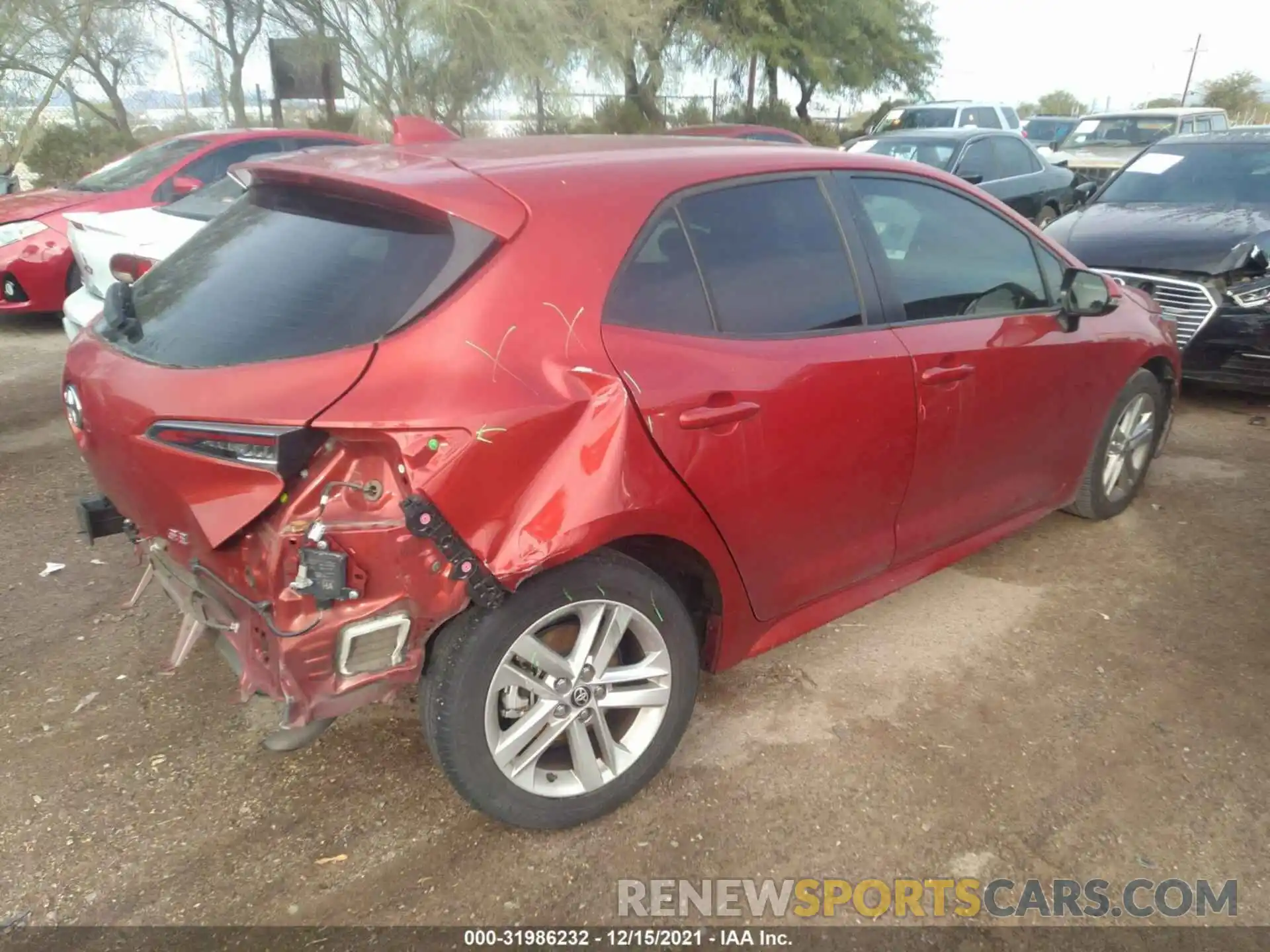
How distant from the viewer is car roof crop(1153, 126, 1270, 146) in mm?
7164

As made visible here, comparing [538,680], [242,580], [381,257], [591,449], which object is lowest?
[538,680]

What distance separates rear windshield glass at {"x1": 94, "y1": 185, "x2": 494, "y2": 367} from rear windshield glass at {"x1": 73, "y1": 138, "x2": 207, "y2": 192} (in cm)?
582

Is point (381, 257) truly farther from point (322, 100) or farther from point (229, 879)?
point (322, 100)

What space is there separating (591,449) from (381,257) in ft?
2.21

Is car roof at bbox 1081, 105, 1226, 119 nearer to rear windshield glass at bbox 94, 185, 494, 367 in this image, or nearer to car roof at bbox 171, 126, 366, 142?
car roof at bbox 171, 126, 366, 142

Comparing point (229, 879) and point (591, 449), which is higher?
point (591, 449)

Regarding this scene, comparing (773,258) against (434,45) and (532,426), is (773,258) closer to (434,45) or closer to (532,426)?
(532,426)

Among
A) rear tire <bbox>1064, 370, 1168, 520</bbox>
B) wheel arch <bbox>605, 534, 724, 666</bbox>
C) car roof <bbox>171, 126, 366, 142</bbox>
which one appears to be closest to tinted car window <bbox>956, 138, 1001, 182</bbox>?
car roof <bbox>171, 126, 366, 142</bbox>

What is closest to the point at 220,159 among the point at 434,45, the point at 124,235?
the point at 124,235

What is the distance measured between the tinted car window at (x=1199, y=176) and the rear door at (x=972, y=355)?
410 centimetres

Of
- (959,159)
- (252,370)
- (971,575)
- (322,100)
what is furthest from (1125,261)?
(322,100)

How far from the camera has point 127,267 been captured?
3.38 m

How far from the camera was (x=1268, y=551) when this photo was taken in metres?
4.12

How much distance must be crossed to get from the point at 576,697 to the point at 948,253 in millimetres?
2022
